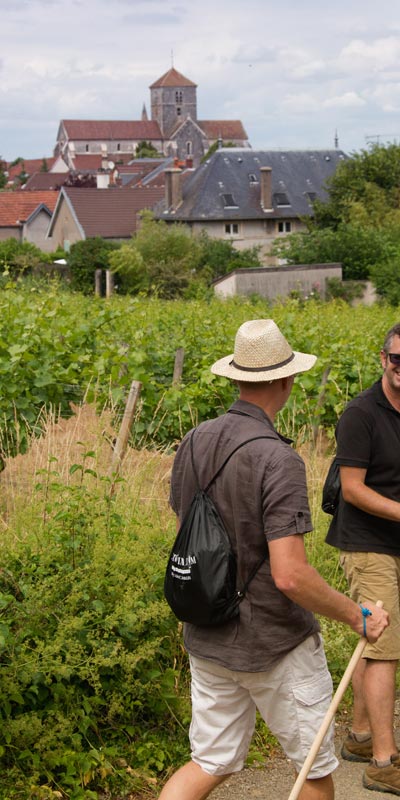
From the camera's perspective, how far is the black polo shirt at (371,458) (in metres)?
4.26

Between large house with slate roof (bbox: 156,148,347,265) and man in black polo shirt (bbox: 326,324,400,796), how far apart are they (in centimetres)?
6449

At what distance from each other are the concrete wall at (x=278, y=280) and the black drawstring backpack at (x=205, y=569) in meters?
44.5

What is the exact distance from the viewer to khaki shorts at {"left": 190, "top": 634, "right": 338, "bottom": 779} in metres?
3.32

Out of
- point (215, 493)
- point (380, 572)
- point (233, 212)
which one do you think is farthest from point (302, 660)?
point (233, 212)

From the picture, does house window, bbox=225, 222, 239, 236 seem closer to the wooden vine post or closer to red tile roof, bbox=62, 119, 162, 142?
the wooden vine post

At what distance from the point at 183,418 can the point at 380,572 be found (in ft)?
16.5

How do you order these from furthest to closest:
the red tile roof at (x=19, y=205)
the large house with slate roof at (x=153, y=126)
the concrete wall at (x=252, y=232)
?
the large house with slate roof at (x=153, y=126), the red tile roof at (x=19, y=205), the concrete wall at (x=252, y=232)

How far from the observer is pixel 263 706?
337 cm

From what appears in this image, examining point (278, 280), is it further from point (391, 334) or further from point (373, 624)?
point (373, 624)

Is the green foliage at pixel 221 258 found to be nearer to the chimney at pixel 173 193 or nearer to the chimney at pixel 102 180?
the chimney at pixel 173 193

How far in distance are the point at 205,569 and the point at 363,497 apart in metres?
1.18

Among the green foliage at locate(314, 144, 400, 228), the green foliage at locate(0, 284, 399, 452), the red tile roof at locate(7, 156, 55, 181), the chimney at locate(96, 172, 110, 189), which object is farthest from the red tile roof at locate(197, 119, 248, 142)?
the green foliage at locate(0, 284, 399, 452)

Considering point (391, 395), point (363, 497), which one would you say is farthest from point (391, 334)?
point (363, 497)

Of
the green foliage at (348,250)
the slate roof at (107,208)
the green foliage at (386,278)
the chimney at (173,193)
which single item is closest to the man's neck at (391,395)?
the green foliage at (386,278)
